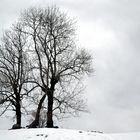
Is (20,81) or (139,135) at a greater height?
(20,81)

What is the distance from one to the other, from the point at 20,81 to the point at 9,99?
207 cm

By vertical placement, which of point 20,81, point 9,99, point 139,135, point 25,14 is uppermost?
point 25,14

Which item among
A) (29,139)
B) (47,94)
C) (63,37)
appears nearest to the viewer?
(29,139)

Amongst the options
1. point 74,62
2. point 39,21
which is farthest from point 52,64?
point 39,21

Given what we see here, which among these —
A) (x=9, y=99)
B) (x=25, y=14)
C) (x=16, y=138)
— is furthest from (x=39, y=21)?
(x=16, y=138)

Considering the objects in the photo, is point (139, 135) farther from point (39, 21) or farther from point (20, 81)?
point (39, 21)

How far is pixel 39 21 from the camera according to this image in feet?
99.5

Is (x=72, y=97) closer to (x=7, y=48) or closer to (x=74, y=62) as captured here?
(x=74, y=62)

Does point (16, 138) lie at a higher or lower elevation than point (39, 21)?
lower

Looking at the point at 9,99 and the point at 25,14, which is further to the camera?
the point at 25,14

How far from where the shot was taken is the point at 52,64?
2916 centimetres

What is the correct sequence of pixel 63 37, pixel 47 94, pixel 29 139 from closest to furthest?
1. pixel 29 139
2. pixel 47 94
3. pixel 63 37

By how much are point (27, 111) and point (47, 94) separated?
4.03 metres

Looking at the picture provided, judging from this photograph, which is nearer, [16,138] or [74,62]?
[16,138]
